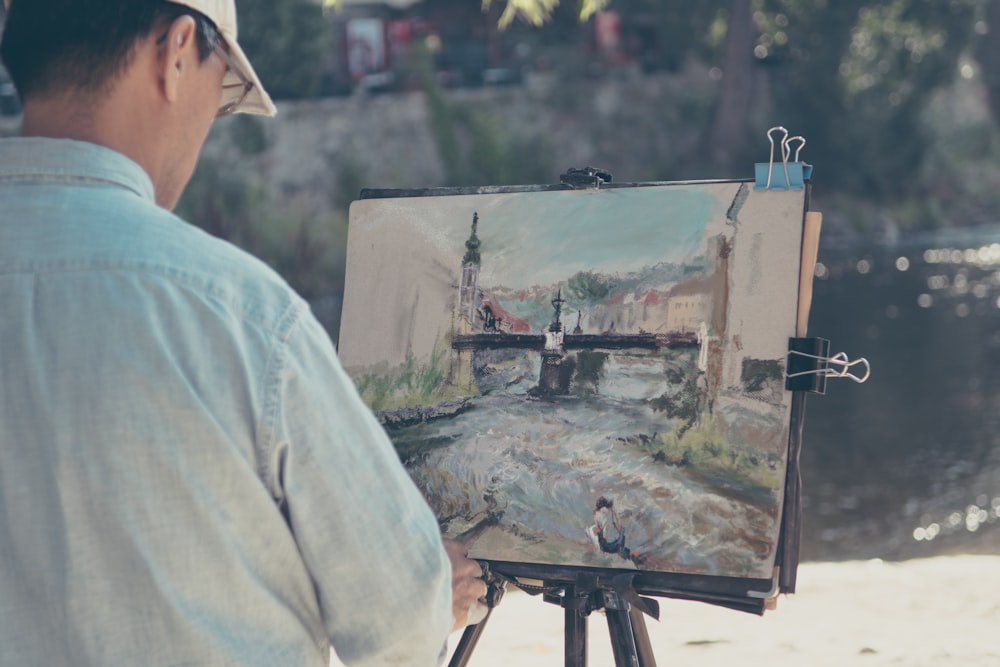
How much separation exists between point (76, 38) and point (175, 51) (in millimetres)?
89

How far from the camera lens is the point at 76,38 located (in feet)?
3.44

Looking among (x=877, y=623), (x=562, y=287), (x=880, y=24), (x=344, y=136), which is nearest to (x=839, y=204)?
(x=880, y=24)

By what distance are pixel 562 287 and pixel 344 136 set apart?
52.2 ft

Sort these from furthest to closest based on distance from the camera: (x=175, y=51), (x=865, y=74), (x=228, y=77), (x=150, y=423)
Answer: (x=865, y=74) < (x=228, y=77) < (x=175, y=51) < (x=150, y=423)

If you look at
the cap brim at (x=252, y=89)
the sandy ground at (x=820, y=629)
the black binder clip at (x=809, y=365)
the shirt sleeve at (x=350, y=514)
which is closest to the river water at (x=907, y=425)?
the sandy ground at (x=820, y=629)

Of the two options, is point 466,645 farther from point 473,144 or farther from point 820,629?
point 473,144

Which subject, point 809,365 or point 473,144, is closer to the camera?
point 809,365

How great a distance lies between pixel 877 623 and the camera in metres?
3.42

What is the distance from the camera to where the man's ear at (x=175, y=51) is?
3.56 feet

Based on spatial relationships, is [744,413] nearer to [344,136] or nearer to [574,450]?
[574,450]

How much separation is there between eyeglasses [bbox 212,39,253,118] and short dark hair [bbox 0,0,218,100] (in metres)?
0.10

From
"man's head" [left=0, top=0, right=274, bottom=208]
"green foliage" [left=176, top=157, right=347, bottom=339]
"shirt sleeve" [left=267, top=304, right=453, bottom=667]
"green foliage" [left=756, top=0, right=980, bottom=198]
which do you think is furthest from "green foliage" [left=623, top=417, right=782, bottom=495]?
"green foliage" [left=756, top=0, right=980, bottom=198]

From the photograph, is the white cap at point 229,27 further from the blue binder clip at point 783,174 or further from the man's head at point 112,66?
the blue binder clip at point 783,174

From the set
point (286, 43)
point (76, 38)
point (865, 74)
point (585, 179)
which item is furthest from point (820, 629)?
point (865, 74)
